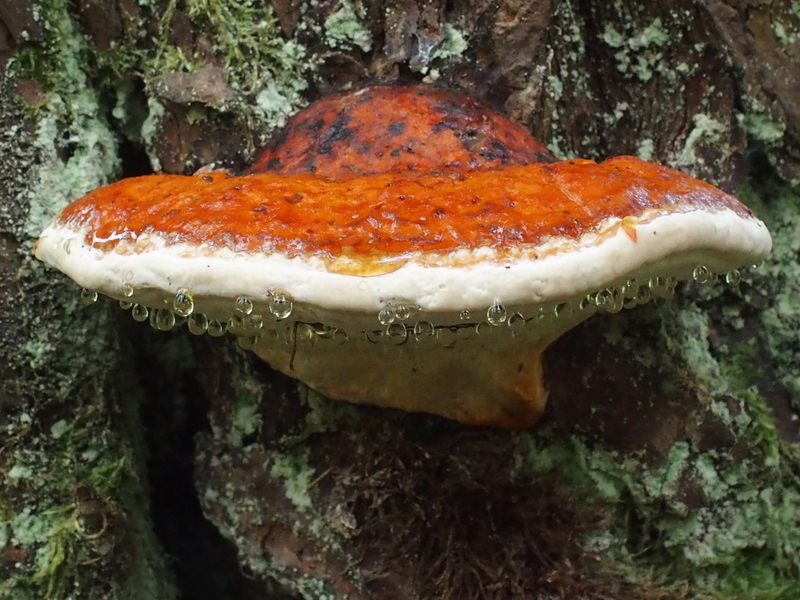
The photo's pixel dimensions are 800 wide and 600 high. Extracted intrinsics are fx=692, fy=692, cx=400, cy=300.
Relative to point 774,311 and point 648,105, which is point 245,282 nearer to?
point 648,105

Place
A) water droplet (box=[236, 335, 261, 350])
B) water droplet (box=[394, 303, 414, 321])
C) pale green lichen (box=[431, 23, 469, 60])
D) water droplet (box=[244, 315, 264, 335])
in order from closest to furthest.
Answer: water droplet (box=[394, 303, 414, 321]), water droplet (box=[244, 315, 264, 335]), water droplet (box=[236, 335, 261, 350]), pale green lichen (box=[431, 23, 469, 60])

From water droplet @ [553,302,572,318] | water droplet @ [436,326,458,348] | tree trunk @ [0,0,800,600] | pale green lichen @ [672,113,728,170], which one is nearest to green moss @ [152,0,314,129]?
tree trunk @ [0,0,800,600]

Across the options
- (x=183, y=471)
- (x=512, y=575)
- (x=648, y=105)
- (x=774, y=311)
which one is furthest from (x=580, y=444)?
(x=183, y=471)

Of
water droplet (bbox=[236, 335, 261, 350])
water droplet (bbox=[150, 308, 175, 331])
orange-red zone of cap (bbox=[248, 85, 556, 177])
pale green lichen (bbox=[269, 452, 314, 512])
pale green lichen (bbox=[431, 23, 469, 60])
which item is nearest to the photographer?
water droplet (bbox=[150, 308, 175, 331])

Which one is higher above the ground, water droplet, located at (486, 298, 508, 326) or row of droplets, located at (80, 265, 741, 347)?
water droplet, located at (486, 298, 508, 326)

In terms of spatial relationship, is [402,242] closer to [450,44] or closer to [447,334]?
[447,334]

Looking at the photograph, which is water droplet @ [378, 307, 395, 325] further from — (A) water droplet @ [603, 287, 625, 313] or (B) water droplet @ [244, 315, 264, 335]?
(A) water droplet @ [603, 287, 625, 313]

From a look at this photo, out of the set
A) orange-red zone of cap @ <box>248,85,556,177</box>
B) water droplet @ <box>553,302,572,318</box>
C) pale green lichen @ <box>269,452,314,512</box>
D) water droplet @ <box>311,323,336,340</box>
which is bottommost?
pale green lichen @ <box>269,452,314,512</box>

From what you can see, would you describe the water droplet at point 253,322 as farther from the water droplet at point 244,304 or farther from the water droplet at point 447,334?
the water droplet at point 447,334
